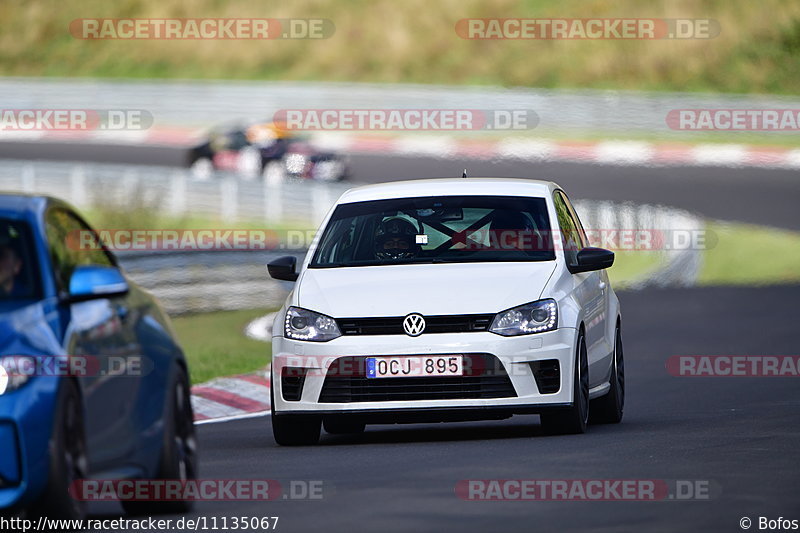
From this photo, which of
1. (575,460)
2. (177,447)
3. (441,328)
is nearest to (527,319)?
(441,328)

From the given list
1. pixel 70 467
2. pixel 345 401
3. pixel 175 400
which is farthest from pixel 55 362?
pixel 345 401

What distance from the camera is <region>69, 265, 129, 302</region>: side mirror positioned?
731 cm

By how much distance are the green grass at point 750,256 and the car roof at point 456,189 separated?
15243 mm

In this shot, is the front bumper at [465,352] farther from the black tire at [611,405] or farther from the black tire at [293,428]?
the black tire at [611,405]

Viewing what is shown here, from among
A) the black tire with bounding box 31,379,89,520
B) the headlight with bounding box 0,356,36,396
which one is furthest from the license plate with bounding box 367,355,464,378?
the headlight with bounding box 0,356,36,396

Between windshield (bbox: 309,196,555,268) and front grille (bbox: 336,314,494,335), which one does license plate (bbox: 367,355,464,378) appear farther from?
windshield (bbox: 309,196,555,268)

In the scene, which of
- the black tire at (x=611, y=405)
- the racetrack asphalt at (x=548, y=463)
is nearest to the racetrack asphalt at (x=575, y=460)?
the racetrack asphalt at (x=548, y=463)

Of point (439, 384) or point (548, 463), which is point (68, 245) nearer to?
point (548, 463)

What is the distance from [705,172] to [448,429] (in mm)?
25773

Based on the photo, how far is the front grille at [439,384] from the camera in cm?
1102

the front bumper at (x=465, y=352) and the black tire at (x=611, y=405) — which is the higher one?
the front bumper at (x=465, y=352)

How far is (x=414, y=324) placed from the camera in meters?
11.0

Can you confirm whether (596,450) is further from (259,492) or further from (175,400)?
(175,400)

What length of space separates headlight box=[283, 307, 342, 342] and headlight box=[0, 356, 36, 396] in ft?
14.4
